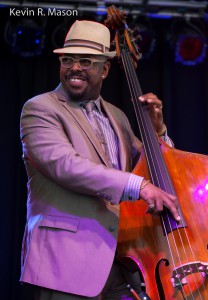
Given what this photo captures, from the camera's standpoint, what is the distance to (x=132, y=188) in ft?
5.89

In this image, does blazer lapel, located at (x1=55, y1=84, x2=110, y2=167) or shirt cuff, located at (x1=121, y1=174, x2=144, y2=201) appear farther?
blazer lapel, located at (x1=55, y1=84, x2=110, y2=167)

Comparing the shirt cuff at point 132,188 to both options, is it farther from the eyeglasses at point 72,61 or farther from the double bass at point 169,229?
the eyeglasses at point 72,61

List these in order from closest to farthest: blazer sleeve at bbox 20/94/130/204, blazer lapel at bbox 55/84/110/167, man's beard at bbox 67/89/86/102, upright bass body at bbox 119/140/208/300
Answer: upright bass body at bbox 119/140/208/300
blazer sleeve at bbox 20/94/130/204
blazer lapel at bbox 55/84/110/167
man's beard at bbox 67/89/86/102

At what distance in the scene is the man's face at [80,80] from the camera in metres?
2.11

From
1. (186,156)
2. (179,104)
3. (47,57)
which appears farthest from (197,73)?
(186,156)

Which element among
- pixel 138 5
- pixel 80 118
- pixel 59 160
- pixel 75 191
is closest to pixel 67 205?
pixel 75 191

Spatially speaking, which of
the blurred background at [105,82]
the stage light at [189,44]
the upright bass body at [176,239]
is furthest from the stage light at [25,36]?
the upright bass body at [176,239]

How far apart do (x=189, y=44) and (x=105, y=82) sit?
2.18 feet

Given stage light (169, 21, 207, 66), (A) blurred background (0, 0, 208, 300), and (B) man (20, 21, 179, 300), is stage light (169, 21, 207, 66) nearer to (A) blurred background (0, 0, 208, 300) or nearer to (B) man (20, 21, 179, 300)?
(A) blurred background (0, 0, 208, 300)

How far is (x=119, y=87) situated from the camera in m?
4.00

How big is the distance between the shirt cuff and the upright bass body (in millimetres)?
98

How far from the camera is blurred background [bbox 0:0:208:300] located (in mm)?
3639

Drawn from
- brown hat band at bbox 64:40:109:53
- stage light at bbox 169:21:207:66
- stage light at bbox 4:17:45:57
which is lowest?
brown hat band at bbox 64:40:109:53

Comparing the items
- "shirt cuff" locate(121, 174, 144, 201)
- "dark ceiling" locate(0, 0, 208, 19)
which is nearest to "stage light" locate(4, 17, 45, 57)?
"dark ceiling" locate(0, 0, 208, 19)
